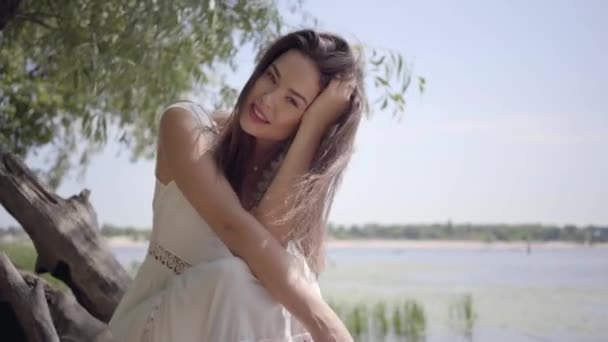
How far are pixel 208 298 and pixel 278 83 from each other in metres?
0.39

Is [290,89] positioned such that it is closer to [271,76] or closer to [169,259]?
[271,76]

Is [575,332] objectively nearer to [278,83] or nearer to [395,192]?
[395,192]

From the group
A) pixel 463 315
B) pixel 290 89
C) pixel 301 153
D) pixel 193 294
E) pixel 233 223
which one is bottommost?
pixel 463 315

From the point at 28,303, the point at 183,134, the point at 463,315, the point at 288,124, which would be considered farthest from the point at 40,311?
the point at 463,315

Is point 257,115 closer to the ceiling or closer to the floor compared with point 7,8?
closer to the floor

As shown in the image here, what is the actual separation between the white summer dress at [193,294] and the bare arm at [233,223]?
0.08 ft

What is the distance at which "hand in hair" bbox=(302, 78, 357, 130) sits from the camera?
4.54 feet

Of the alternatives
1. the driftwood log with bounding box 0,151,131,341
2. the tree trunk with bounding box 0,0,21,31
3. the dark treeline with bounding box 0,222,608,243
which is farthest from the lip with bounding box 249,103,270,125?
the dark treeline with bounding box 0,222,608,243

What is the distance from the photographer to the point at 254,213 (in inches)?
54.8

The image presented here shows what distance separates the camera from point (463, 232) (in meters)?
5.78

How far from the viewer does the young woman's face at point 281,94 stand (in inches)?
54.0

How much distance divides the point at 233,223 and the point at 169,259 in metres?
0.17

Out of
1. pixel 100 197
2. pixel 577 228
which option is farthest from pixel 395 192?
pixel 100 197

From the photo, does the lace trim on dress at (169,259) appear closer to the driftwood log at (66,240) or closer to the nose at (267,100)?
the nose at (267,100)
